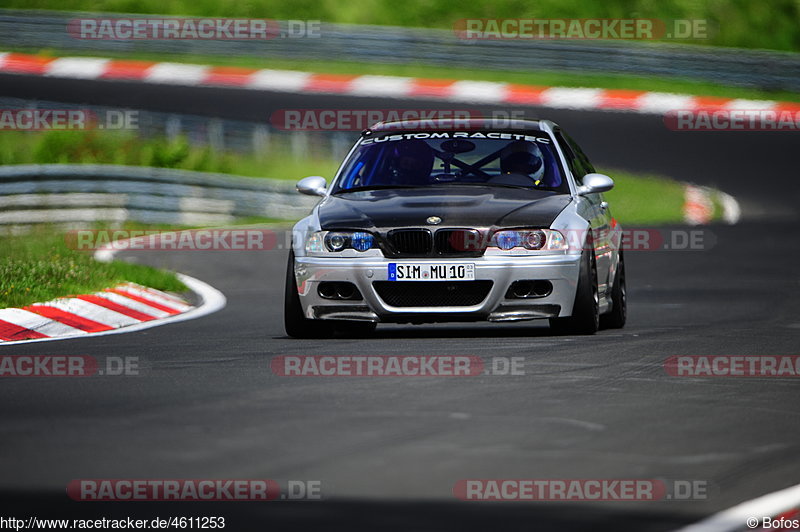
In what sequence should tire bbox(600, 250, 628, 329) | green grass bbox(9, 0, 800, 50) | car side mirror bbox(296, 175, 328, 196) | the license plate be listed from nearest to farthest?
the license plate, car side mirror bbox(296, 175, 328, 196), tire bbox(600, 250, 628, 329), green grass bbox(9, 0, 800, 50)

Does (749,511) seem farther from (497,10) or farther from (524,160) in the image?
(497,10)

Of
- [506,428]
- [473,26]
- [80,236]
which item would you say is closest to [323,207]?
[506,428]

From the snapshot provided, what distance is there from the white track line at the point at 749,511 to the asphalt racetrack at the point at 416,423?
0.19 ft

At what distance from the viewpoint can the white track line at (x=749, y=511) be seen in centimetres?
499

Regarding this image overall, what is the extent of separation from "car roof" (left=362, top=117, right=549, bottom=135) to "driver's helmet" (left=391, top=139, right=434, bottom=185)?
202 mm

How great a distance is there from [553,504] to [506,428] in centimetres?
140

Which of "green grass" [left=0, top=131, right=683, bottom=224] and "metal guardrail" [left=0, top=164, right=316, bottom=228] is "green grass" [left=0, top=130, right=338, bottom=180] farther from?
"metal guardrail" [left=0, top=164, right=316, bottom=228]

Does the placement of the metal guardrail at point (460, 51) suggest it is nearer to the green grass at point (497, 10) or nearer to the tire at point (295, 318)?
the green grass at point (497, 10)

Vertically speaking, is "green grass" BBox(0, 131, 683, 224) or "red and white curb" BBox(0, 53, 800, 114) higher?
"red and white curb" BBox(0, 53, 800, 114)

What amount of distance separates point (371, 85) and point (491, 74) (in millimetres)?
3294

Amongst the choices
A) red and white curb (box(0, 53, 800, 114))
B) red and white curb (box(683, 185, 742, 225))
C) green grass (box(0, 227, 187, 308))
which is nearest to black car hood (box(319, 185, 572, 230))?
green grass (box(0, 227, 187, 308))

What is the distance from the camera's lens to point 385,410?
7246 millimetres

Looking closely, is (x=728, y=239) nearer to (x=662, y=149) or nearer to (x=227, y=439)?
(x=662, y=149)

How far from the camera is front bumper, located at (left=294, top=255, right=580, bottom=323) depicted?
33.6 ft
